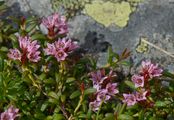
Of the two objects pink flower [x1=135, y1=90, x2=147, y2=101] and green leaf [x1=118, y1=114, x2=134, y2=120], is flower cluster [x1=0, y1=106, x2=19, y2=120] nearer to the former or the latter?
green leaf [x1=118, y1=114, x2=134, y2=120]

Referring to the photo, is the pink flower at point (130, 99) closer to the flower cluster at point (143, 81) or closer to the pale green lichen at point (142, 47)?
the flower cluster at point (143, 81)

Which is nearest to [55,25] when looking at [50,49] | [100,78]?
[50,49]


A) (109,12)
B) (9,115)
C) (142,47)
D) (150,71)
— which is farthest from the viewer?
(109,12)

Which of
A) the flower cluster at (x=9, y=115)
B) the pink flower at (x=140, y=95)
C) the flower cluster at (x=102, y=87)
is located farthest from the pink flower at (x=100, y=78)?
the flower cluster at (x=9, y=115)

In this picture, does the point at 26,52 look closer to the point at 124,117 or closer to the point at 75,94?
the point at 75,94

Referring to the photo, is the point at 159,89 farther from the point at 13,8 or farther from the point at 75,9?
the point at 13,8

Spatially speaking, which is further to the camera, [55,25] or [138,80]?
[55,25]

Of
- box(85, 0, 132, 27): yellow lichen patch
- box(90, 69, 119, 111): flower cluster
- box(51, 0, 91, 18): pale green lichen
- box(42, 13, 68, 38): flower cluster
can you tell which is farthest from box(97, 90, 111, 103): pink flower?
box(51, 0, 91, 18): pale green lichen
